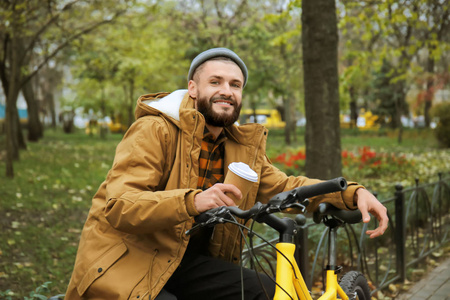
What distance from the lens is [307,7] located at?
618 centimetres

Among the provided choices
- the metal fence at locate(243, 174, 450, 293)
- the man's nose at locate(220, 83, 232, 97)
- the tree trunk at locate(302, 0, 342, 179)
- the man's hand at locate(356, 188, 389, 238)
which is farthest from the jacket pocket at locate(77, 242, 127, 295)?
the tree trunk at locate(302, 0, 342, 179)

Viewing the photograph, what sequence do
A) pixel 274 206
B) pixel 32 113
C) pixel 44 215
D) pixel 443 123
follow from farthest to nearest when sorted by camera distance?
1. pixel 32 113
2. pixel 443 123
3. pixel 44 215
4. pixel 274 206

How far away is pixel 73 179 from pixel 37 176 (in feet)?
2.81

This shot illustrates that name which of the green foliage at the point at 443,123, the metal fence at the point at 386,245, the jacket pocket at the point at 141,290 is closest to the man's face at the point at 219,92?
the jacket pocket at the point at 141,290

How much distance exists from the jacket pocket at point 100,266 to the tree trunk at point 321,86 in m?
4.41

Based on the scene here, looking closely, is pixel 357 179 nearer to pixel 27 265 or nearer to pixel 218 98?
pixel 27 265

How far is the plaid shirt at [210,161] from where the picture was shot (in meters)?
2.51

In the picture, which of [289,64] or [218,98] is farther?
[289,64]

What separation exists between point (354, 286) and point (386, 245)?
4329 mm

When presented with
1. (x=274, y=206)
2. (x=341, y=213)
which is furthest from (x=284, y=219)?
(x=341, y=213)

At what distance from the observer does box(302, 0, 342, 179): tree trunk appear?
6.13 metres

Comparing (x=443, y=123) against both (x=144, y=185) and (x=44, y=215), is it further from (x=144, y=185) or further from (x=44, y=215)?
(x=144, y=185)

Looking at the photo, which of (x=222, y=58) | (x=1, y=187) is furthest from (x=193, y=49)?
(x=222, y=58)

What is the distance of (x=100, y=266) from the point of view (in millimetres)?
2113
